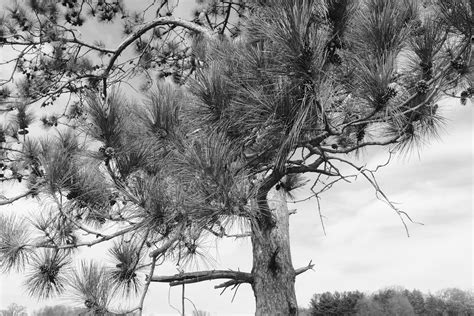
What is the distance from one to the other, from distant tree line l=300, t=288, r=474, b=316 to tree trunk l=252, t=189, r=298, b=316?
3393cm

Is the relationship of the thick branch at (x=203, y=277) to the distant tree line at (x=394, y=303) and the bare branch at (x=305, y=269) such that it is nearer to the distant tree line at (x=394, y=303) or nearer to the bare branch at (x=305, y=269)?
the bare branch at (x=305, y=269)

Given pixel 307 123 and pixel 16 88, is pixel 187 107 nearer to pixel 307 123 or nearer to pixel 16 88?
pixel 307 123

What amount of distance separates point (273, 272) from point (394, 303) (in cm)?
4837

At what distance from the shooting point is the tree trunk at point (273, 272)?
2746 millimetres

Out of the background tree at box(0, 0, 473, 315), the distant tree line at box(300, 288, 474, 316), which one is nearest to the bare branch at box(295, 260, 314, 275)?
the background tree at box(0, 0, 473, 315)

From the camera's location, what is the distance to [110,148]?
2.20 metres

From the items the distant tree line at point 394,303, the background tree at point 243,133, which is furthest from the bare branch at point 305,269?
the distant tree line at point 394,303

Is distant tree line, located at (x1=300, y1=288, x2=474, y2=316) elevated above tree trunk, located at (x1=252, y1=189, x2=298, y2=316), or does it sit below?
above

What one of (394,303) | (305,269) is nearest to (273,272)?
(305,269)

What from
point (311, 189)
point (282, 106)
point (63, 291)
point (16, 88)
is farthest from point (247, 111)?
point (16, 88)

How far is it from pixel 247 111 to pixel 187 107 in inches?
15.9

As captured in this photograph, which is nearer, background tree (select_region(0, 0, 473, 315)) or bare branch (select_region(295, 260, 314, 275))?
background tree (select_region(0, 0, 473, 315))

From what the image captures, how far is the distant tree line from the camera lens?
38688 millimetres

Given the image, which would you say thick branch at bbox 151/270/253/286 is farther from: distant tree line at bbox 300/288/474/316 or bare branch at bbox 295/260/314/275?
distant tree line at bbox 300/288/474/316
